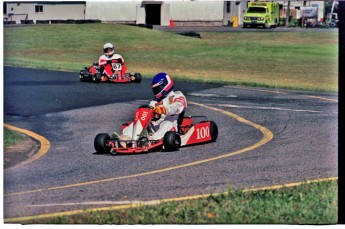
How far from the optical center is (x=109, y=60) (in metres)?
14.2

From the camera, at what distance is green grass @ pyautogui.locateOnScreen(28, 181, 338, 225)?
1090 centimetres

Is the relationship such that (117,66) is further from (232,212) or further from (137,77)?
(232,212)

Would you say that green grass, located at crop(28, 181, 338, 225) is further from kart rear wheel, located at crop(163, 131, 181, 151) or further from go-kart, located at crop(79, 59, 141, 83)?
go-kart, located at crop(79, 59, 141, 83)

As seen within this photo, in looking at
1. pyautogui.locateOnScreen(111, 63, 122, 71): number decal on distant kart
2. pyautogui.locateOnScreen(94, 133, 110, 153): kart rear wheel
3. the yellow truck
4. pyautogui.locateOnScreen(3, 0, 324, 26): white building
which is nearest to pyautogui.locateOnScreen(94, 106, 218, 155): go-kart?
pyautogui.locateOnScreen(94, 133, 110, 153): kart rear wheel

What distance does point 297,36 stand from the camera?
14.6 meters

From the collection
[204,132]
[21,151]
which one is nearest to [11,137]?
[21,151]

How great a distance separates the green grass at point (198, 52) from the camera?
13938 millimetres

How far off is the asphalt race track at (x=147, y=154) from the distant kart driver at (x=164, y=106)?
1.13 ft

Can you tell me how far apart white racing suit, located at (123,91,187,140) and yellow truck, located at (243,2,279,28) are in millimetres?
1449

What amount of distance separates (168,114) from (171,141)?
1.37ft

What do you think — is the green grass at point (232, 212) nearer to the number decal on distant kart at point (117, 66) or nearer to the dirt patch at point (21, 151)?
the dirt patch at point (21, 151)
